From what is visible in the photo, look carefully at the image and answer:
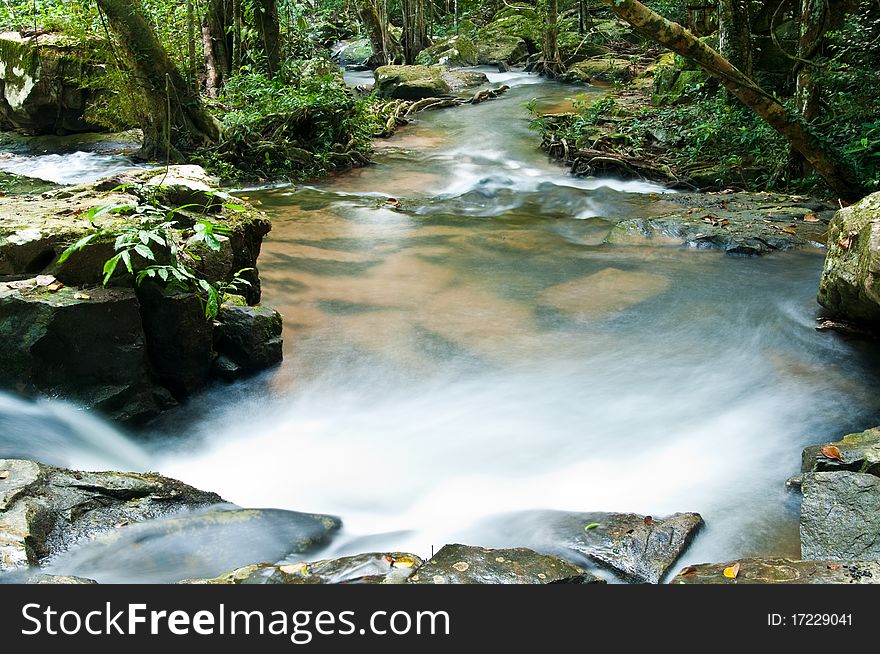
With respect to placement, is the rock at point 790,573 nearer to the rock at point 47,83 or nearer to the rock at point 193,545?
the rock at point 193,545

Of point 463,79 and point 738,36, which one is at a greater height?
point 738,36

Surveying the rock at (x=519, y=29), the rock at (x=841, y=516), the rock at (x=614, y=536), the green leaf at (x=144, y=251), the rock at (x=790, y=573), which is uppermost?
the rock at (x=519, y=29)

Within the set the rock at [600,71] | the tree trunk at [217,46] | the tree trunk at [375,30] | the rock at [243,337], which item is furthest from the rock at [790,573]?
the tree trunk at [375,30]

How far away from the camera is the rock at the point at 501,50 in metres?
21.7

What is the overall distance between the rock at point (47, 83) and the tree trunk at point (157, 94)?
1.48 metres

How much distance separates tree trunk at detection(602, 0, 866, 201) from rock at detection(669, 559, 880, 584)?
4969 millimetres

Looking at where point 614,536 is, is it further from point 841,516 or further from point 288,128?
point 288,128

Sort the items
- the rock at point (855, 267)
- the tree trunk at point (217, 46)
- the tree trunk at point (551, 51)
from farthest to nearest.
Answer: the tree trunk at point (551, 51) → the tree trunk at point (217, 46) → the rock at point (855, 267)

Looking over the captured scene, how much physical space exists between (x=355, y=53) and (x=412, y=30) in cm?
305

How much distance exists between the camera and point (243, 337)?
5180mm

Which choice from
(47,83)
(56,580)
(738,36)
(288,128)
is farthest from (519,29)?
(56,580)

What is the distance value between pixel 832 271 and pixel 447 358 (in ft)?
9.41

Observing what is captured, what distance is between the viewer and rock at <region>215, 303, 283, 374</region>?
17.0 feet

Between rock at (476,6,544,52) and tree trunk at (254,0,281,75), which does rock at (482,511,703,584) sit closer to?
tree trunk at (254,0,281,75)
